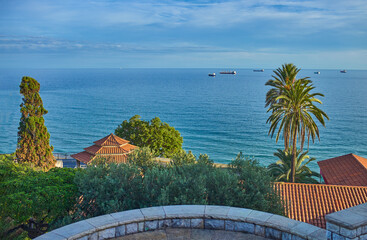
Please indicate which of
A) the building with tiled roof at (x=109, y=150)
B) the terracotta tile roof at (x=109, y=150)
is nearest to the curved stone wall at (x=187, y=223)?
the building with tiled roof at (x=109, y=150)

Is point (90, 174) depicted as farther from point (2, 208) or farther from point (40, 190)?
point (2, 208)

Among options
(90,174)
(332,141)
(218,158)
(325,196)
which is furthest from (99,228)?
(332,141)

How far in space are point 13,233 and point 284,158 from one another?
22.7 m

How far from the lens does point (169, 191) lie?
38.7 ft

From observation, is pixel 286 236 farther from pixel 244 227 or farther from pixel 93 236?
pixel 93 236

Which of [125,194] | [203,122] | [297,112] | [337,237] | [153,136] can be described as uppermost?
[297,112]

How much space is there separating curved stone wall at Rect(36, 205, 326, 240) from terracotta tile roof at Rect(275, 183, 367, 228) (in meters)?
9.38

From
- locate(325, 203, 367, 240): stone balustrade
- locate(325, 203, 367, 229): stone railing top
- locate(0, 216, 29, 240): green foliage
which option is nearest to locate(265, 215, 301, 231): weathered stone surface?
locate(325, 203, 367, 240): stone balustrade

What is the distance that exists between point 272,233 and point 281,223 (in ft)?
1.08

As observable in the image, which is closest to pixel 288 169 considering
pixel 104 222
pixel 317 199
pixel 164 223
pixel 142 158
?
pixel 317 199

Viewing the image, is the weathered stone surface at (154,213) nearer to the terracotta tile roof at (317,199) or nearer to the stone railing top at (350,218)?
the stone railing top at (350,218)

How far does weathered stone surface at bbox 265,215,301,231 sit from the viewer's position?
7973 millimetres

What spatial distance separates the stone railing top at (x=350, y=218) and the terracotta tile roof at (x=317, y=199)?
10.4m

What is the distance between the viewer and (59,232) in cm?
784
